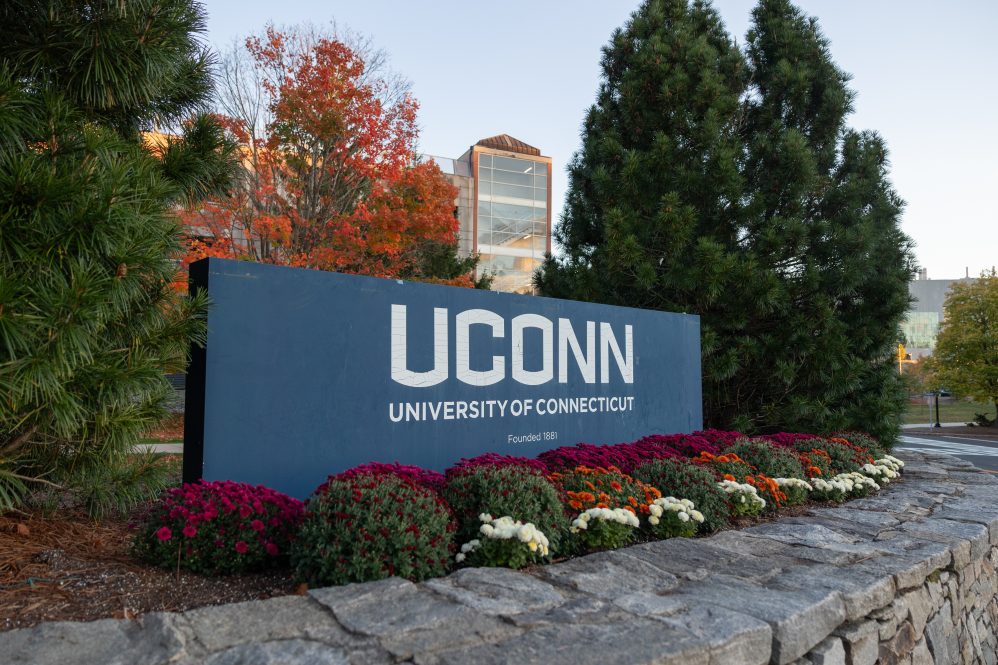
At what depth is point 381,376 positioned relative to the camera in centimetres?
458

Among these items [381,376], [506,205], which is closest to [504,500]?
[381,376]

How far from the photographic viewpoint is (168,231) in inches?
134

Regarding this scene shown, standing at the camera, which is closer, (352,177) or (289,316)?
(289,316)

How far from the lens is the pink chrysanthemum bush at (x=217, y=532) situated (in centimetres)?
298

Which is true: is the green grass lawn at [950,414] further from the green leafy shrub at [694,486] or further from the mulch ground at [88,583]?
the mulch ground at [88,583]

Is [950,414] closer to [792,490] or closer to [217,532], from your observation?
[792,490]

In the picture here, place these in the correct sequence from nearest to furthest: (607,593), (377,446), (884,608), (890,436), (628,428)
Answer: (607,593) → (884,608) → (377,446) → (628,428) → (890,436)

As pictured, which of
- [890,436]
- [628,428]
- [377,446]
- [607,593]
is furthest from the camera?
[890,436]

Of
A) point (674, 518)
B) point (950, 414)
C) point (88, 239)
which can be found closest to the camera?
point (88, 239)

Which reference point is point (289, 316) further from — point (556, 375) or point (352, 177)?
point (352, 177)

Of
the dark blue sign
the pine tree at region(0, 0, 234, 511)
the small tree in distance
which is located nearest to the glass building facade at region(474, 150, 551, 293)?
the small tree in distance

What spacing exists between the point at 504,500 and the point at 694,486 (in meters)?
1.58

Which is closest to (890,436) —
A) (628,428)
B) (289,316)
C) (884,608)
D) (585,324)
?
(628,428)

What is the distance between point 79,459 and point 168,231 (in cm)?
133
